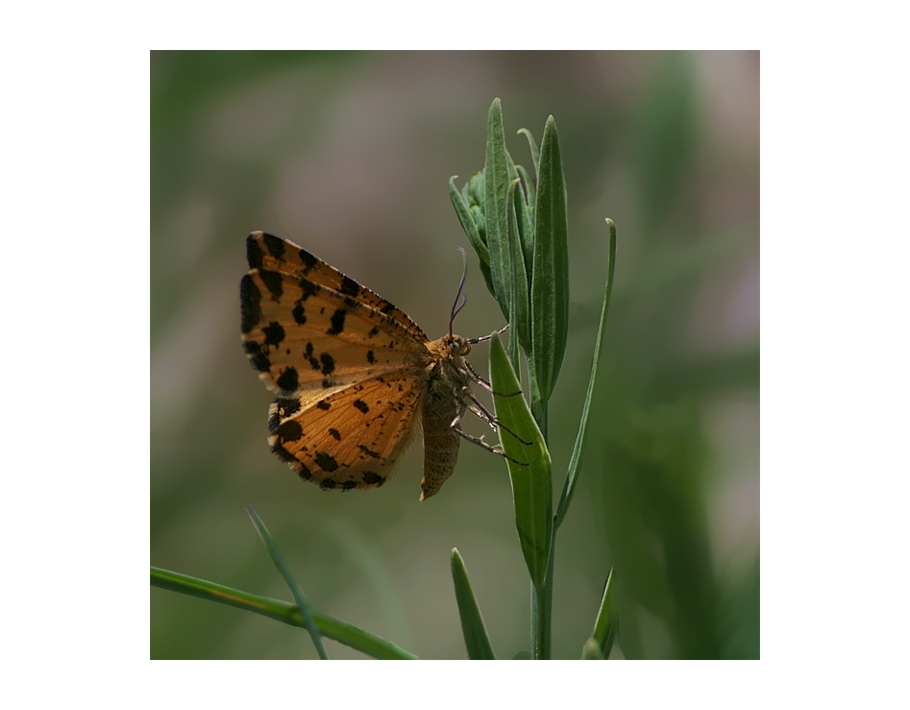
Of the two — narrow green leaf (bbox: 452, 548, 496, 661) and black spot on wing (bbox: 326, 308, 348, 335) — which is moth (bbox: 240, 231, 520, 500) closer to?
black spot on wing (bbox: 326, 308, 348, 335)

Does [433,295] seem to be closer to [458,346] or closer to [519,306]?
[458,346]

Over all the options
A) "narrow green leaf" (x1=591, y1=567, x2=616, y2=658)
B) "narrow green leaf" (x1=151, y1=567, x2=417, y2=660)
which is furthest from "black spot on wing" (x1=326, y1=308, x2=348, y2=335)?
"narrow green leaf" (x1=591, y1=567, x2=616, y2=658)

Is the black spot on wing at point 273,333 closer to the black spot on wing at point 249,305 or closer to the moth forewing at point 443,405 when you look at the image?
the black spot on wing at point 249,305

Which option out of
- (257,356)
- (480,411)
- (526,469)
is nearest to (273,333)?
(257,356)

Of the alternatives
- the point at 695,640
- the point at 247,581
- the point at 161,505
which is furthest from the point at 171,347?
the point at 695,640

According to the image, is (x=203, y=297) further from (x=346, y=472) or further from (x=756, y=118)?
(x=756, y=118)

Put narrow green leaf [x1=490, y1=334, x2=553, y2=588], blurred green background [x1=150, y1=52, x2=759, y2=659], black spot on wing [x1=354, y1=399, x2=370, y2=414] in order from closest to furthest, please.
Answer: narrow green leaf [x1=490, y1=334, x2=553, y2=588] < black spot on wing [x1=354, y1=399, x2=370, y2=414] < blurred green background [x1=150, y1=52, x2=759, y2=659]
